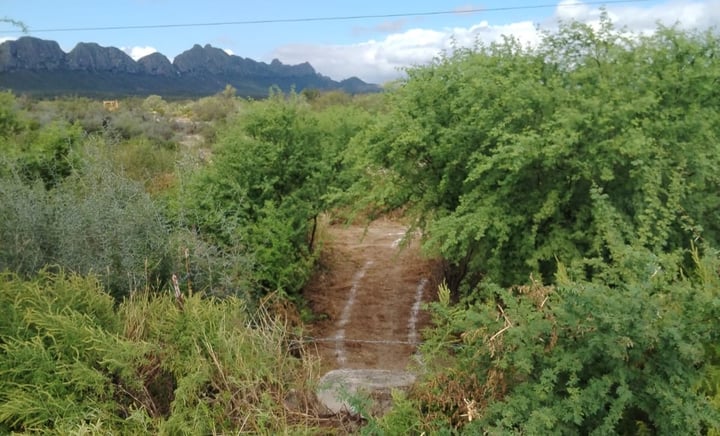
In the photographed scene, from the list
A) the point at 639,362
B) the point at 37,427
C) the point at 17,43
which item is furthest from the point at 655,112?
the point at 17,43

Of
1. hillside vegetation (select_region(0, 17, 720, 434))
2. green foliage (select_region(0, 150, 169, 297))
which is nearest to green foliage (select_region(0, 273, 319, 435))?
hillside vegetation (select_region(0, 17, 720, 434))

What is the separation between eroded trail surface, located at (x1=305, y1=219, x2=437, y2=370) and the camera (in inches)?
359

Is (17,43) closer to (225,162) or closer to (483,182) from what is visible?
(225,162)

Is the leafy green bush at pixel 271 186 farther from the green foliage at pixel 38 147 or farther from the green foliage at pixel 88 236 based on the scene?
Result: the green foliage at pixel 38 147

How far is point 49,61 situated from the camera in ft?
116

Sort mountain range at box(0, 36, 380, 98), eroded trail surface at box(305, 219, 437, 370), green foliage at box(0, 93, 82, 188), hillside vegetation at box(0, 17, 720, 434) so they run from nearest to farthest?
1. hillside vegetation at box(0, 17, 720, 434)
2. eroded trail surface at box(305, 219, 437, 370)
3. green foliage at box(0, 93, 82, 188)
4. mountain range at box(0, 36, 380, 98)

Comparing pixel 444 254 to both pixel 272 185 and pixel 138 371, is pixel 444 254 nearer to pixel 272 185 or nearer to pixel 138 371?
pixel 272 185

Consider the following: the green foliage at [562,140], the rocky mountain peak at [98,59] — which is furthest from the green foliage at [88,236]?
the rocky mountain peak at [98,59]

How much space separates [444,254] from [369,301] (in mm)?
3110

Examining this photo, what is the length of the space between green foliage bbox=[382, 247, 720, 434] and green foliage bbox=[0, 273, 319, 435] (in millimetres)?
1058

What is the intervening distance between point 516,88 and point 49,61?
3431cm

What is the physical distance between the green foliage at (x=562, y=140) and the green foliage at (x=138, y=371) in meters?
3.06

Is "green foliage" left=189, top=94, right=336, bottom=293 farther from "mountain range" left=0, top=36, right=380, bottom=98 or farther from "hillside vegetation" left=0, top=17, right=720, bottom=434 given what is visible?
"mountain range" left=0, top=36, right=380, bottom=98

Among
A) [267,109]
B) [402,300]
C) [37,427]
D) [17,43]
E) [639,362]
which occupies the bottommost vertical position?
[402,300]
